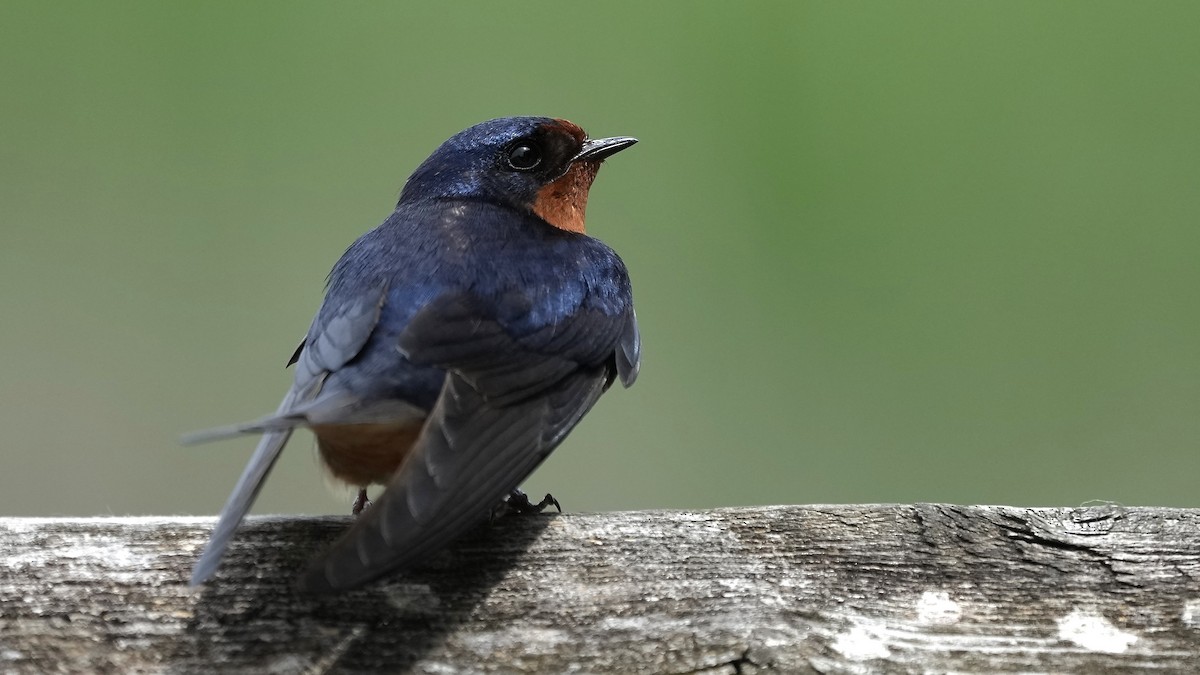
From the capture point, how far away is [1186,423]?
2.74 meters

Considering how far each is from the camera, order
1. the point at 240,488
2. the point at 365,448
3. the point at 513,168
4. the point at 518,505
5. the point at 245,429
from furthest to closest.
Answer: the point at 513,168 → the point at 518,505 → the point at 365,448 → the point at 240,488 → the point at 245,429

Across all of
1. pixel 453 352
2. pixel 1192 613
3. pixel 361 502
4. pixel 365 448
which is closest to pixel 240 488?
pixel 365 448

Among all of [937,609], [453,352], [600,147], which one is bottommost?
[937,609]

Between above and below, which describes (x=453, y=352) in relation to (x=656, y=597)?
above

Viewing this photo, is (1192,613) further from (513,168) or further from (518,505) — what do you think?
(513,168)

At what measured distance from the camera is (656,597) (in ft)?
4.59

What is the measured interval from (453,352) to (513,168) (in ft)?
2.59

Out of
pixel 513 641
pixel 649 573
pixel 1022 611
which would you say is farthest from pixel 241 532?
pixel 1022 611

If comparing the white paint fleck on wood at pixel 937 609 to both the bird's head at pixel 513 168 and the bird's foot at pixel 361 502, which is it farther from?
the bird's head at pixel 513 168

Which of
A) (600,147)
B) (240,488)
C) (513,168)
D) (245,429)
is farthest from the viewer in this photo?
(600,147)

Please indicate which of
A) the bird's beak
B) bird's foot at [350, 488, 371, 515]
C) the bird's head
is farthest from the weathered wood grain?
the bird's beak

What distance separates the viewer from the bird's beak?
98.4 inches

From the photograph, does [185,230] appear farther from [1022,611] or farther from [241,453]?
[1022,611]

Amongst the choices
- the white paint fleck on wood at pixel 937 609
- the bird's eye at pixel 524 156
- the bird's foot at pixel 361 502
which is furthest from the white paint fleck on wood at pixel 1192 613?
the bird's eye at pixel 524 156
